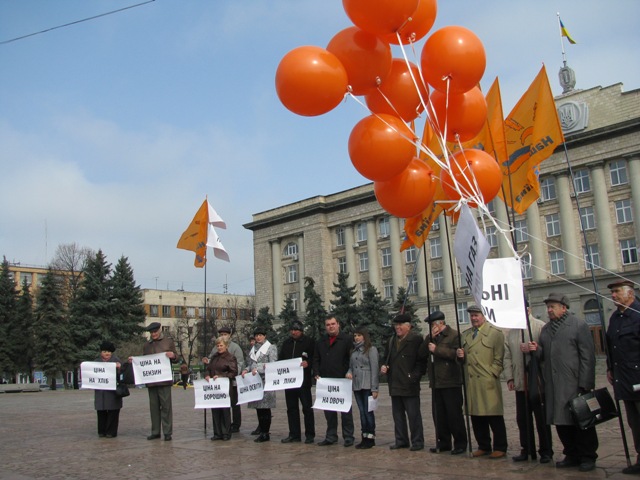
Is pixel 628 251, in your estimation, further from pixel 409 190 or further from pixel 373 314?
pixel 409 190

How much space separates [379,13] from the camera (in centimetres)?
726

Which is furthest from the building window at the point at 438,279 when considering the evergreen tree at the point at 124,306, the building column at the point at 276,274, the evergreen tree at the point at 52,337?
the evergreen tree at the point at 52,337

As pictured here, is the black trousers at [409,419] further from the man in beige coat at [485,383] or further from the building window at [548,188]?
the building window at [548,188]

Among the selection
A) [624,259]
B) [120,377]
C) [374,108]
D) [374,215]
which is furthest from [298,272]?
[374,108]

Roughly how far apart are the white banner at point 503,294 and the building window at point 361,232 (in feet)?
200

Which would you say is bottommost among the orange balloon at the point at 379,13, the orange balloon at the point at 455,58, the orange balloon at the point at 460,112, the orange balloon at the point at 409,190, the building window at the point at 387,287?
the orange balloon at the point at 409,190

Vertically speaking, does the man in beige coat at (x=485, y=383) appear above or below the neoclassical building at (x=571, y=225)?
below

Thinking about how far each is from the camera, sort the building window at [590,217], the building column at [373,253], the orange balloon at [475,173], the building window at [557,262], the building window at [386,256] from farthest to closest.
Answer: the building column at [373,253]
the building window at [386,256]
the building window at [557,262]
the building window at [590,217]
the orange balloon at [475,173]

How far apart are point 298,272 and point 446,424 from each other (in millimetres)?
64878


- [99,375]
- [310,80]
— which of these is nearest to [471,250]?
[310,80]

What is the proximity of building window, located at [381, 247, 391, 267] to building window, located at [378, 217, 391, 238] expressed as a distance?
4.68 feet

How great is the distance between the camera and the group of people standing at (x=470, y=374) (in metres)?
7.41

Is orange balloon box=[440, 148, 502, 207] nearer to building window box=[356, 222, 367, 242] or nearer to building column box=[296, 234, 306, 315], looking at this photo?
building window box=[356, 222, 367, 242]

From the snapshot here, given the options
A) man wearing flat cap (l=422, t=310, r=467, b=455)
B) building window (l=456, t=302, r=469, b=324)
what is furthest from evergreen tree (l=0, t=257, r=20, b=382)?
man wearing flat cap (l=422, t=310, r=467, b=455)
